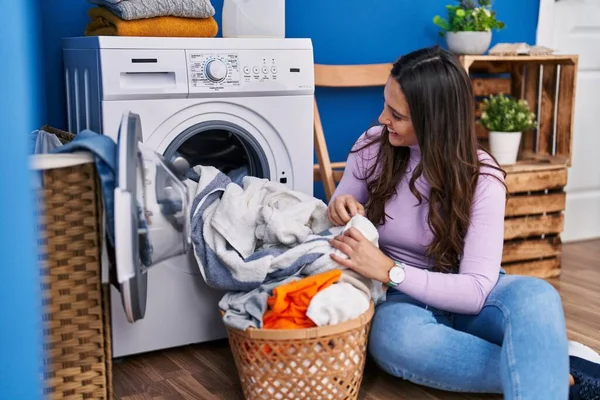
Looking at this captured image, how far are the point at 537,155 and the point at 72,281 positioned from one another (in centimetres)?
222

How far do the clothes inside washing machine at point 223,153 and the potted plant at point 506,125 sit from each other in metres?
1.11

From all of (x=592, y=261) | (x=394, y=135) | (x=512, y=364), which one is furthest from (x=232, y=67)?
(x=592, y=261)

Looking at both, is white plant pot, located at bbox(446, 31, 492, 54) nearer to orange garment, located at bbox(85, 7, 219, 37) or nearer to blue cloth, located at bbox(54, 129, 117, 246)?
orange garment, located at bbox(85, 7, 219, 37)

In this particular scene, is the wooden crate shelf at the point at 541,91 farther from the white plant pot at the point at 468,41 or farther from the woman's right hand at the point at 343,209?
the woman's right hand at the point at 343,209

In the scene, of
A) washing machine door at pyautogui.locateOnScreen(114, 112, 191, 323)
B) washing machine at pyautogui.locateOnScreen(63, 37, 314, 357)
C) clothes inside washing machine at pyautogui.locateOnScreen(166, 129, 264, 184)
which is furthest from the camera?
clothes inside washing machine at pyautogui.locateOnScreen(166, 129, 264, 184)

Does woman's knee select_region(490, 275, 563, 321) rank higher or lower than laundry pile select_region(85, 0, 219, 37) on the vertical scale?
lower

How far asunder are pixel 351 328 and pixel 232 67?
88 centimetres

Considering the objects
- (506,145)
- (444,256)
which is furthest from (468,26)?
(444,256)

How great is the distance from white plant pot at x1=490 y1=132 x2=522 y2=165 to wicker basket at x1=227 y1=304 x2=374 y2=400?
1438 mm

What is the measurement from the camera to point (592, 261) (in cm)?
319

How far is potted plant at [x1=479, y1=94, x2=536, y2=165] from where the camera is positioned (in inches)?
115

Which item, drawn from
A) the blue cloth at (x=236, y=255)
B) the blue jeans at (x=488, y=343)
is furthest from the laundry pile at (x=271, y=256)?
the blue jeans at (x=488, y=343)

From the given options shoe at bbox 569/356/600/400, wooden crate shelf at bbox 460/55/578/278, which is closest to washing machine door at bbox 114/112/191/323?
shoe at bbox 569/356/600/400

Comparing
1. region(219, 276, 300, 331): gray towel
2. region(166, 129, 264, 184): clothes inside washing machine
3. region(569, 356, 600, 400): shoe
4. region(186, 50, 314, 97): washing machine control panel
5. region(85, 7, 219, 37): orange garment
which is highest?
region(85, 7, 219, 37): orange garment
